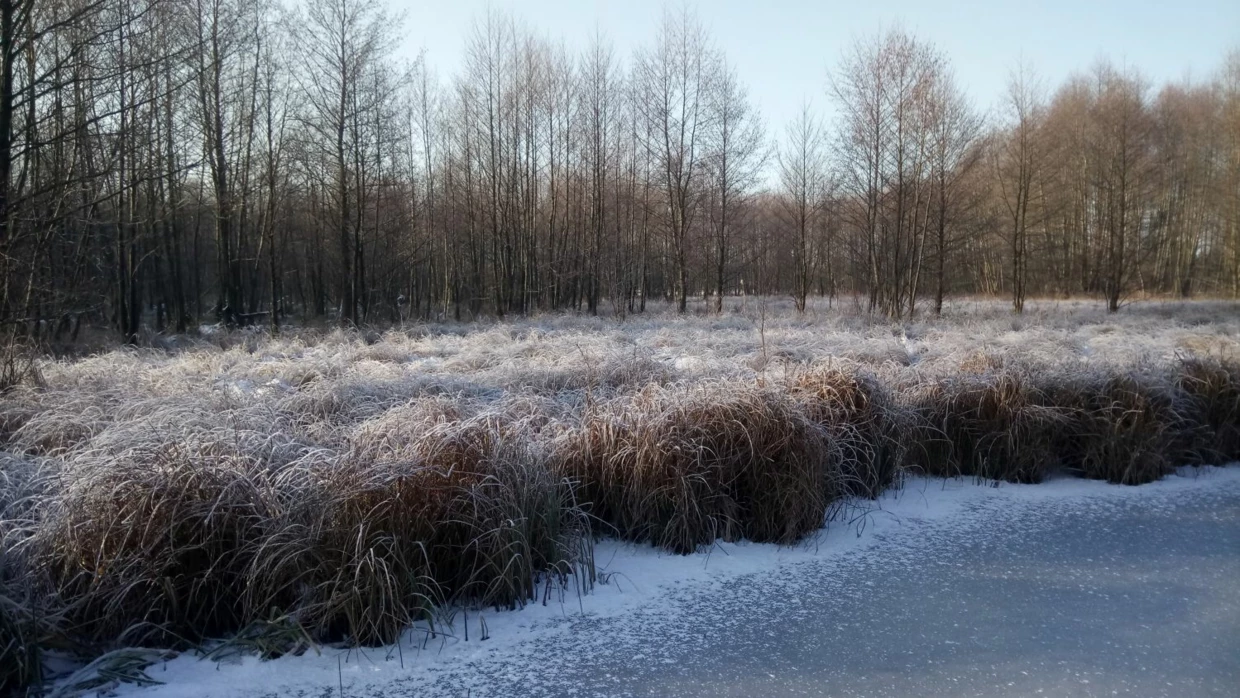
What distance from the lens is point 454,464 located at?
3.94 m

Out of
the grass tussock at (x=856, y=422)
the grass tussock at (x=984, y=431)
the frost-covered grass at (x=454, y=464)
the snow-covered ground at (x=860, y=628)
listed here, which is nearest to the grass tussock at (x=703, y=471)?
the frost-covered grass at (x=454, y=464)

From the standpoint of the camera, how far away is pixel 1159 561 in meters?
4.48

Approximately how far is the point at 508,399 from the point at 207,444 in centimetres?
232

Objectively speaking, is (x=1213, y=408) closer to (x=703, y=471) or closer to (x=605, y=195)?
(x=703, y=471)

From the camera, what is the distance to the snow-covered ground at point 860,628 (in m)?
3.05

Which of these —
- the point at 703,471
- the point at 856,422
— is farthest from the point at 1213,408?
the point at 703,471

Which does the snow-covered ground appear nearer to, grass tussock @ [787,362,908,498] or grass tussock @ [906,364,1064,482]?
grass tussock @ [787,362,908,498]

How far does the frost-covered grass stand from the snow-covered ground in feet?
0.74

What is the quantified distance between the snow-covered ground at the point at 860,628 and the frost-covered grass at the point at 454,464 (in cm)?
23

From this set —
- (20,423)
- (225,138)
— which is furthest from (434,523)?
(225,138)

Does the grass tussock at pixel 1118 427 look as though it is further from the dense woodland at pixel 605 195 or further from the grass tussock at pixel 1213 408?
the dense woodland at pixel 605 195

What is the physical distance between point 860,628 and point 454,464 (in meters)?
2.24

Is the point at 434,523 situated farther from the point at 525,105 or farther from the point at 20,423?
the point at 525,105

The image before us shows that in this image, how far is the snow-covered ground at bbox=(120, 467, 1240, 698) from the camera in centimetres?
305
